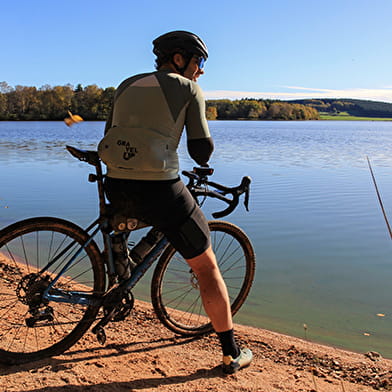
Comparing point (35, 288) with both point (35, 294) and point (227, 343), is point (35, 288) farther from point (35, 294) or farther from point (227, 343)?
point (227, 343)

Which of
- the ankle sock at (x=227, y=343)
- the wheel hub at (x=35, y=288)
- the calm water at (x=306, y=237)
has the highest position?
the wheel hub at (x=35, y=288)

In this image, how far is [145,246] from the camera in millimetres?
3115

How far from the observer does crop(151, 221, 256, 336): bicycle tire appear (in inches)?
131

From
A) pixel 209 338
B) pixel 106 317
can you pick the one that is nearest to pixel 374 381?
pixel 209 338

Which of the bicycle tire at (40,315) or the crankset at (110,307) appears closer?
the bicycle tire at (40,315)

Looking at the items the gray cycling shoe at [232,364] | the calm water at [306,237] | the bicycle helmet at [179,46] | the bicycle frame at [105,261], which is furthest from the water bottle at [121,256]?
the calm water at [306,237]

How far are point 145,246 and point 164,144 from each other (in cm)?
86

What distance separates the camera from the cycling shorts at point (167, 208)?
2.59m

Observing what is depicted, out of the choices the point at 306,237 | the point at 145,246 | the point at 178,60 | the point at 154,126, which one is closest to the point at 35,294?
the point at 145,246

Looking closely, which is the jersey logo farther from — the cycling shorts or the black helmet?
the black helmet

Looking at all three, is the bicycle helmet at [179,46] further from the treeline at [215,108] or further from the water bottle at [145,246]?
the treeline at [215,108]

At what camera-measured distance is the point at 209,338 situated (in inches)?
139

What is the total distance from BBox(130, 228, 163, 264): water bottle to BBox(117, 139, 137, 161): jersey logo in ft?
2.37

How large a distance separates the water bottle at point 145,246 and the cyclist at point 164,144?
0.39 meters
